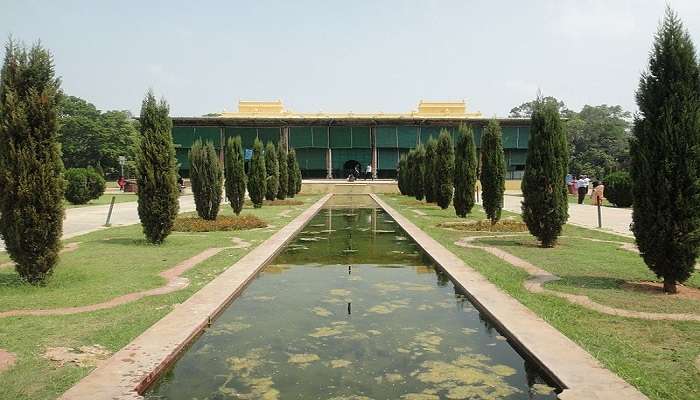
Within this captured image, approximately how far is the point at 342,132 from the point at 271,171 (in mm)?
21758

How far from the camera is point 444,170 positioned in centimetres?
2242

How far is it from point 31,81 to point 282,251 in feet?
17.3

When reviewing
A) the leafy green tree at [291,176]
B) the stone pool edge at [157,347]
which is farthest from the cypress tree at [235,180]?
the leafy green tree at [291,176]

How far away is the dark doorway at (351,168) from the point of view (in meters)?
50.9

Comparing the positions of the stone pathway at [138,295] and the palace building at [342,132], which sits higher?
the palace building at [342,132]

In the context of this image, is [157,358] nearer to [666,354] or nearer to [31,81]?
[666,354]

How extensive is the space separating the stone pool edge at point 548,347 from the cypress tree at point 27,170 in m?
5.49

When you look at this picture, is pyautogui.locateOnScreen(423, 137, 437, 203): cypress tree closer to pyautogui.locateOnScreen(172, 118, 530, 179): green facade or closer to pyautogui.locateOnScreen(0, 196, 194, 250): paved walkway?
pyautogui.locateOnScreen(0, 196, 194, 250): paved walkway

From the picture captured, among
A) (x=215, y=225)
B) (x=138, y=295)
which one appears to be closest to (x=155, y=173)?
(x=215, y=225)

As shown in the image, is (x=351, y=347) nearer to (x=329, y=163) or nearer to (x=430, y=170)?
(x=430, y=170)

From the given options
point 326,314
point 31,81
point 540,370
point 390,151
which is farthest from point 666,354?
point 390,151

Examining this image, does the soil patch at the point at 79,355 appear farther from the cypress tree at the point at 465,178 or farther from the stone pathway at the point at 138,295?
the cypress tree at the point at 465,178

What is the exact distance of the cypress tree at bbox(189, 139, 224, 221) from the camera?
15.7 m

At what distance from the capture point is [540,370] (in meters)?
4.48
